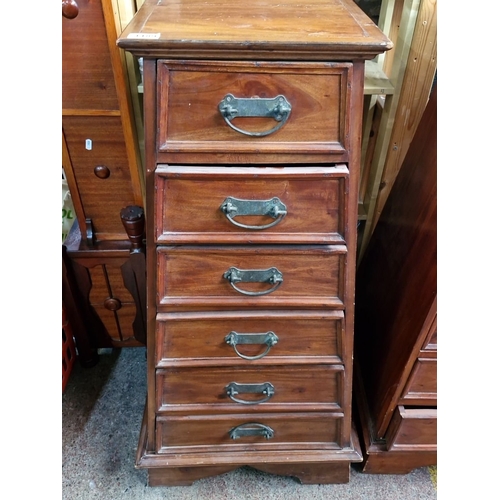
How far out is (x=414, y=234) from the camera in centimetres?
101

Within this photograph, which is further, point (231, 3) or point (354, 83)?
point (231, 3)

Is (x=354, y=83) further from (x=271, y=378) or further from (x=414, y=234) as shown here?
(x=271, y=378)

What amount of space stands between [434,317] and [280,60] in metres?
0.58

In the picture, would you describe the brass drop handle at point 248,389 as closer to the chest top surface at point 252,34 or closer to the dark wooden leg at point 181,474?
the dark wooden leg at point 181,474

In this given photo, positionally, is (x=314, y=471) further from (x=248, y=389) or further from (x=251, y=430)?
(x=248, y=389)

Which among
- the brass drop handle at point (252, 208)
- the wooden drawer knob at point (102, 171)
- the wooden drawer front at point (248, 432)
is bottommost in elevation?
the wooden drawer front at point (248, 432)

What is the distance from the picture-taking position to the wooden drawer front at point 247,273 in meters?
0.89

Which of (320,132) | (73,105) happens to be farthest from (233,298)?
(73,105)

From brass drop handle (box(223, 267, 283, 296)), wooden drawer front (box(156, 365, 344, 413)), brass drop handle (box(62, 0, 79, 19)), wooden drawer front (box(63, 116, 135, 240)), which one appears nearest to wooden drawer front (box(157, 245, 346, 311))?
brass drop handle (box(223, 267, 283, 296))

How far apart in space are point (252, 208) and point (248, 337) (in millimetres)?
296

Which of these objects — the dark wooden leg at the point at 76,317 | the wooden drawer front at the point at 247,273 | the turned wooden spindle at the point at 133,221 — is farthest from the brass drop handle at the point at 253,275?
the dark wooden leg at the point at 76,317

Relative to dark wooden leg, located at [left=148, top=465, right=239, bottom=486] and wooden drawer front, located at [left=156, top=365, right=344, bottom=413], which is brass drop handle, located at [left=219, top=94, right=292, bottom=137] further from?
dark wooden leg, located at [left=148, top=465, right=239, bottom=486]

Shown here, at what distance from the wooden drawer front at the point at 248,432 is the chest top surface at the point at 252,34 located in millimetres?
785

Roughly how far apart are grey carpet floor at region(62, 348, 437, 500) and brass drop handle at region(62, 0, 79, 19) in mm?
1061
